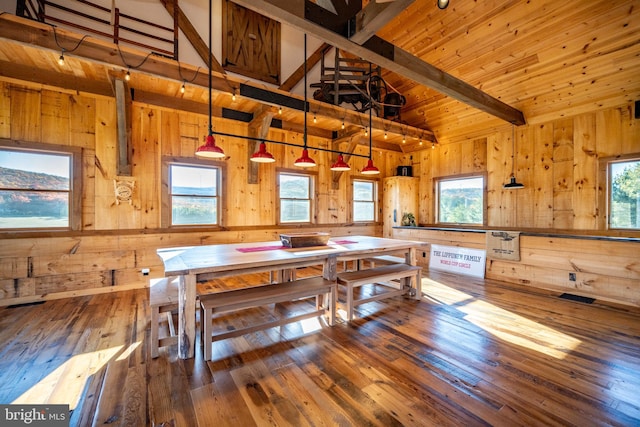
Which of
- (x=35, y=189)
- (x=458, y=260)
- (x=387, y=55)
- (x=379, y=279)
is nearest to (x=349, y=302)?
(x=379, y=279)

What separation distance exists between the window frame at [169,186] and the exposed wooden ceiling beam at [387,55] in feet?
10.0

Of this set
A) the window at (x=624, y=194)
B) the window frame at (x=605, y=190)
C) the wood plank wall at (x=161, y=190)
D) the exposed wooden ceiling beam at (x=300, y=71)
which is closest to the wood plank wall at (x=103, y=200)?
the wood plank wall at (x=161, y=190)

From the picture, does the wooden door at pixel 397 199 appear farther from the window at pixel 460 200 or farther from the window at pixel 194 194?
the window at pixel 194 194

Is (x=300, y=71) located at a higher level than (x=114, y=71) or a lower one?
higher

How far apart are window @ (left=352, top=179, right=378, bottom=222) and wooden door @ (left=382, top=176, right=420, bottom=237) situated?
0.31 meters

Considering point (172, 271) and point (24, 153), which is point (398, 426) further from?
point (24, 153)

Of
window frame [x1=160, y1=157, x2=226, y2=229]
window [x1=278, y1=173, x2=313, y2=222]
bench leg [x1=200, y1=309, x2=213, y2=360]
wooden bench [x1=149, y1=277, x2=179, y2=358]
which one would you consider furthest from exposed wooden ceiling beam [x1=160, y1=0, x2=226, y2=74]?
bench leg [x1=200, y1=309, x2=213, y2=360]

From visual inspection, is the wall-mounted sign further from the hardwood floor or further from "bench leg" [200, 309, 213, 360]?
"bench leg" [200, 309, 213, 360]

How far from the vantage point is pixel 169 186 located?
4.39 meters

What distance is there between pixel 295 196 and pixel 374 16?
389 centimetres

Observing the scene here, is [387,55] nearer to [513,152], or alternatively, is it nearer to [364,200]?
[513,152]

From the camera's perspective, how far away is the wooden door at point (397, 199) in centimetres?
642

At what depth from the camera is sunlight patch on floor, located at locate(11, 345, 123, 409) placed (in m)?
1.72

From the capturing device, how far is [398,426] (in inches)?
60.1
